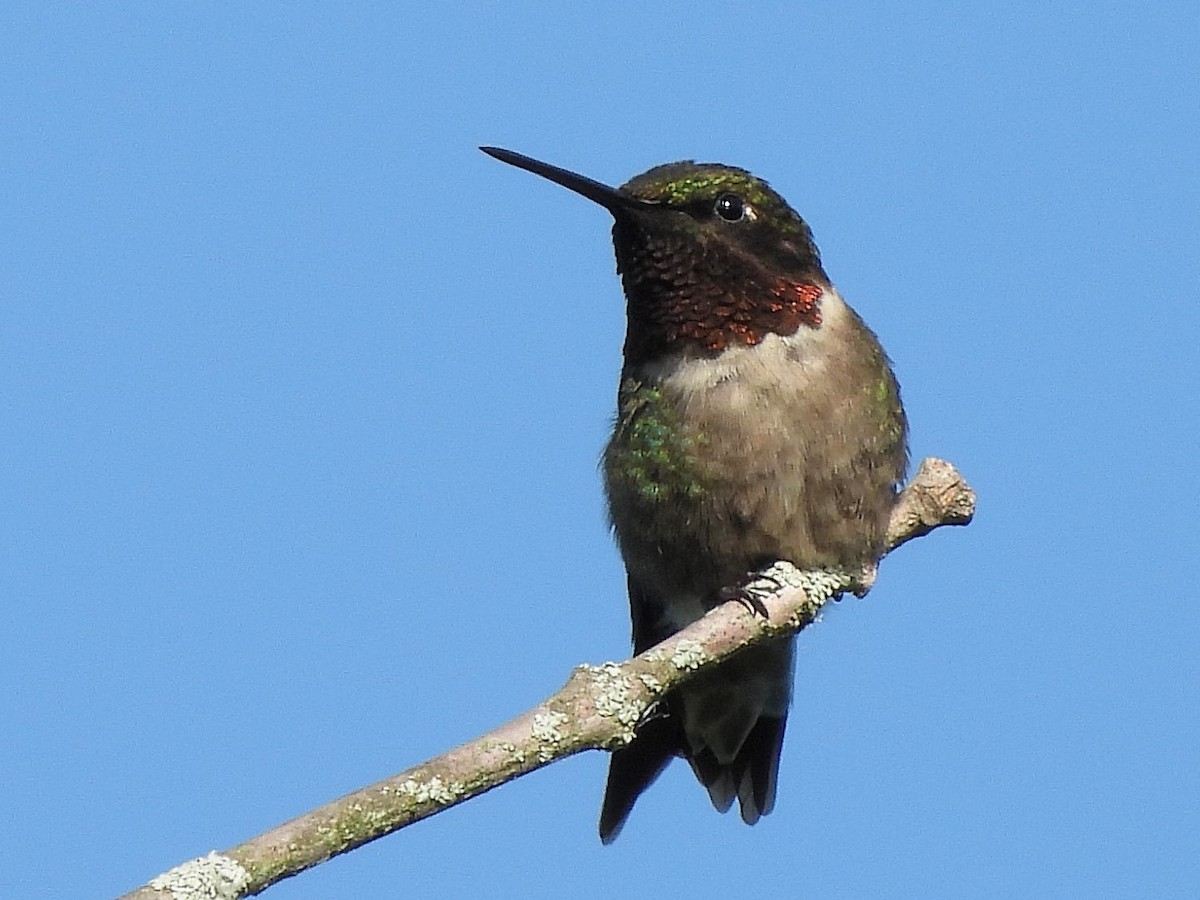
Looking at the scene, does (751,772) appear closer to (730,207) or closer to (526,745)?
(730,207)

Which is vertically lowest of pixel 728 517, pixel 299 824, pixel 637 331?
pixel 299 824

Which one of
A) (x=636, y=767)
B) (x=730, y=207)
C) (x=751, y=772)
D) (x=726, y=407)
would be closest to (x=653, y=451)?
(x=726, y=407)

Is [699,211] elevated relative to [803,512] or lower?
elevated

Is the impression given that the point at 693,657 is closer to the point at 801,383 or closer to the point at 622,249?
the point at 801,383

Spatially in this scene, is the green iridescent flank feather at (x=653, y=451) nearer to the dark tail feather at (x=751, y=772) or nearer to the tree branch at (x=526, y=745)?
the tree branch at (x=526, y=745)

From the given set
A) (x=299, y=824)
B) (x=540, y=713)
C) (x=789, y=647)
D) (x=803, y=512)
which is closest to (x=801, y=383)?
(x=803, y=512)

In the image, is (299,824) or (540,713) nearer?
(299,824)

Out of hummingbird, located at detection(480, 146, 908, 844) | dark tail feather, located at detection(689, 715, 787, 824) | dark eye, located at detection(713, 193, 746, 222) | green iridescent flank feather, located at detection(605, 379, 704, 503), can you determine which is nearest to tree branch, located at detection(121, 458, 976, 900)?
hummingbird, located at detection(480, 146, 908, 844)
